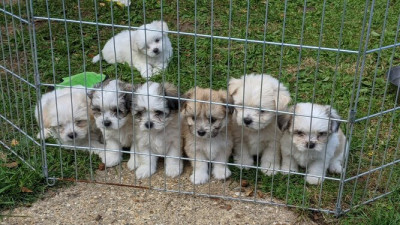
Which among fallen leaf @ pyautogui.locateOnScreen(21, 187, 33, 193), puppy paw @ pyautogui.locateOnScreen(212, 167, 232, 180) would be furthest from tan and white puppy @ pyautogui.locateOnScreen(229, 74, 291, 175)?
fallen leaf @ pyautogui.locateOnScreen(21, 187, 33, 193)

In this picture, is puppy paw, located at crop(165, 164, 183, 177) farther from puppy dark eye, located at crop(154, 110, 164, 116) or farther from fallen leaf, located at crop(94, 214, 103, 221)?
fallen leaf, located at crop(94, 214, 103, 221)

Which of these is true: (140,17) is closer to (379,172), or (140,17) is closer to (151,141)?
(151,141)

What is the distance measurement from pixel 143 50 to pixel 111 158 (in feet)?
5.95

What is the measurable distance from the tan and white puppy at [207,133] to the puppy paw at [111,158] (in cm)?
58

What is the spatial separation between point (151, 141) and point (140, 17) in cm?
312

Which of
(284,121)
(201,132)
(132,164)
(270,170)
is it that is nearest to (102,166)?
(132,164)

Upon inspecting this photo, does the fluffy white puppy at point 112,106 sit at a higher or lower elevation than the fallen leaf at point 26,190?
higher

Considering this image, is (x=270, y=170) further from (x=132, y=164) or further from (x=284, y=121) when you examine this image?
(x=132, y=164)

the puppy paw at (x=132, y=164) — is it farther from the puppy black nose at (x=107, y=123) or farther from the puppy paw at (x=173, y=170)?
the puppy black nose at (x=107, y=123)

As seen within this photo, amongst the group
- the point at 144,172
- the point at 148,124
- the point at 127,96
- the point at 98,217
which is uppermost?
the point at 127,96

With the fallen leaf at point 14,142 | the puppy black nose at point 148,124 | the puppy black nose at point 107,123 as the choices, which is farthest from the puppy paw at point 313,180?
the fallen leaf at point 14,142

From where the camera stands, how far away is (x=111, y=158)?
15.0ft

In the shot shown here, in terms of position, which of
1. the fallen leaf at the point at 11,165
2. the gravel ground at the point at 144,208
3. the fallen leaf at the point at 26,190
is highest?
the fallen leaf at the point at 11,165

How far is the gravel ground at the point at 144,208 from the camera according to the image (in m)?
4.01
